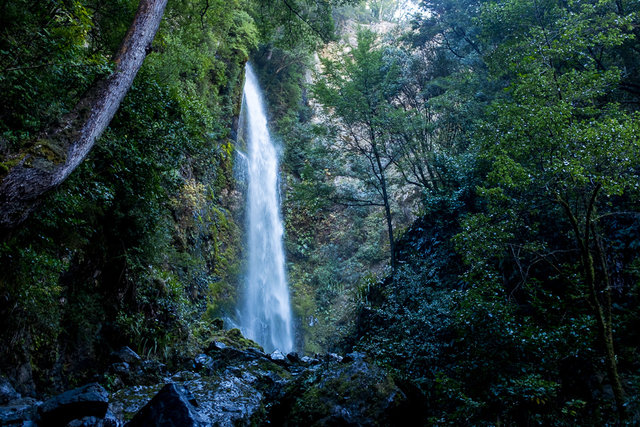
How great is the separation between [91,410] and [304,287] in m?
13.0

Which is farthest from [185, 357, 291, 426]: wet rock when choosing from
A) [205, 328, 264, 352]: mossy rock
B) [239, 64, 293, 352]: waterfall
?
[239, 64, 293, 352]: waterfall

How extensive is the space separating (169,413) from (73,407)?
2.59 ft

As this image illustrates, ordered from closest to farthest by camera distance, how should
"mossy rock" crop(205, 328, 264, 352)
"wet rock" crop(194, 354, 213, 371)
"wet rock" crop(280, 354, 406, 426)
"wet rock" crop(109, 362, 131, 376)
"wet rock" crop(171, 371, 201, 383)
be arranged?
"wet rock" crop(280, 354, 406, 426) < "wet rock" crop(109, 362, 131, 376) < "wet rock" crop(171, 371, 201, 383) < "wet rock" crop(194, 354, 213, 371) < "mossy rock" crop(205, 328, 264, 352)

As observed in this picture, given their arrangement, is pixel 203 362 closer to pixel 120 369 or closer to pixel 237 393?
pixel 120 369

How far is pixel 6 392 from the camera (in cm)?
330

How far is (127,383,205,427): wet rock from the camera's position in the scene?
108 inches

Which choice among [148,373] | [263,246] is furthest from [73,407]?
[263,246]

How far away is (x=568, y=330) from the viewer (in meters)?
3.62

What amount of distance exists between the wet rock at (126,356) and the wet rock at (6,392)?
5.33 feet

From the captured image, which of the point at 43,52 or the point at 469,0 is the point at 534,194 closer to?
the point at 43,52

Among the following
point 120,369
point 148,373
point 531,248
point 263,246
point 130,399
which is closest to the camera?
point 130,399

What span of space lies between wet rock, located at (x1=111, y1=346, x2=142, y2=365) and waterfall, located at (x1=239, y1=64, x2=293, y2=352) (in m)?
6.76

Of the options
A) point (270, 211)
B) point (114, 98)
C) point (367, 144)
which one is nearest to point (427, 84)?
point (367, 144)

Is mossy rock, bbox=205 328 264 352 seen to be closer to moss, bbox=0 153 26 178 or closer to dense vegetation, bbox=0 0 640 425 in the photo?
dense vegetation, bbox=0 0 640 425
